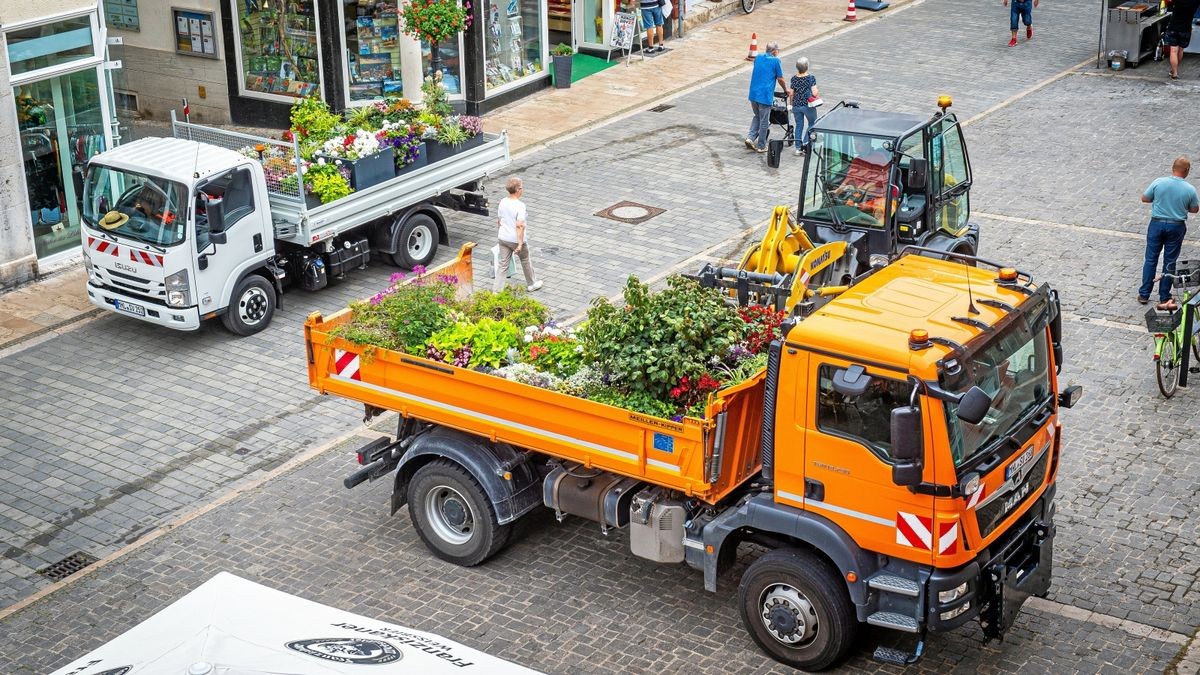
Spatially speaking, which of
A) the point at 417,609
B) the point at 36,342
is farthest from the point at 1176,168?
the point at 36,342

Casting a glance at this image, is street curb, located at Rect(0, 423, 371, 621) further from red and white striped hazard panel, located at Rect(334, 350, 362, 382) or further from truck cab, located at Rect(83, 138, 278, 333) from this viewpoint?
truck cab, located at Rect(83, 138, 278, 333)

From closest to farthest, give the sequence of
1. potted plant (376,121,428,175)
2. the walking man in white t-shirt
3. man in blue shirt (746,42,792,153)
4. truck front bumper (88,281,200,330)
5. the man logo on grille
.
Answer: the man logo on grille < truck front bumper (88,281,200,330) < the walking man in white t-shirt < potted plant (376,121,428,175) < man in blue shirt (746,42,792,153)

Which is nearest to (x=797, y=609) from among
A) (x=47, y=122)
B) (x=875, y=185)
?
(x=875, y=185)

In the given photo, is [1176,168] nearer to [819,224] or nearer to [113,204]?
[819,224]

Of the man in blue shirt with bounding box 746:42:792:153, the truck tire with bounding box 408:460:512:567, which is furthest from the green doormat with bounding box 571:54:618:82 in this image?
the truck tire with bounding box 408:460:512:567

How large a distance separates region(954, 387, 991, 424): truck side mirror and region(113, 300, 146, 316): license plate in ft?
32.5

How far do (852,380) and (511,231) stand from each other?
307 inches

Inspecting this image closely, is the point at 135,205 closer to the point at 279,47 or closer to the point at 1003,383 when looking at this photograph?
the point at 279,47

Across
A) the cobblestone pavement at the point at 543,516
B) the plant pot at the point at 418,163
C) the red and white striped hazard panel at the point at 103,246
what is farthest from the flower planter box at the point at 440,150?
the red and white striped hazard panel at the point at 103,246

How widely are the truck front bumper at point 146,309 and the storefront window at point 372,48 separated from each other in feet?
27.4

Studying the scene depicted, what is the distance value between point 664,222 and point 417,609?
30.4 feet

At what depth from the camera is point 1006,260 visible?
56.6 ft

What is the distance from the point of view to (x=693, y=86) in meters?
25.3

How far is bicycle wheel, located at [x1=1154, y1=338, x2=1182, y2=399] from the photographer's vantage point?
13531mm
